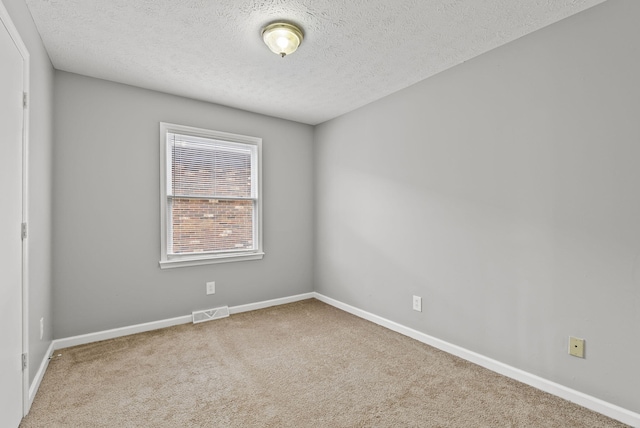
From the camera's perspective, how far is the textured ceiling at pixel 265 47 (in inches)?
78.2

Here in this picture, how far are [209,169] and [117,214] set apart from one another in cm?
103

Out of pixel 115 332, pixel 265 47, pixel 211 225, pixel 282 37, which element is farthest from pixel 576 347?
pixel 115 332

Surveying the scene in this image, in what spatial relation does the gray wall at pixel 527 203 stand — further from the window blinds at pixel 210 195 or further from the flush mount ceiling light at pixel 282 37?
the window blinds at pixel 210 195

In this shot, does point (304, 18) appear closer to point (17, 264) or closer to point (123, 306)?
point (17, 264)

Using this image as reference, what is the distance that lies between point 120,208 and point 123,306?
95 centimetres

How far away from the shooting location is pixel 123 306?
3111 millimetres

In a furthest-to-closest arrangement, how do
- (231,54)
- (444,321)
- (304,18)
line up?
(444,321) < (231,54) < (304,18)

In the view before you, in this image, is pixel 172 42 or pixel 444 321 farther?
pixel 444 321

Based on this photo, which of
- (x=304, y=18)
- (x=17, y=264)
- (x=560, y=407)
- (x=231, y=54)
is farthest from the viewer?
(x=231, y=54)

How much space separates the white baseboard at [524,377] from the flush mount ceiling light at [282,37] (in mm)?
2663

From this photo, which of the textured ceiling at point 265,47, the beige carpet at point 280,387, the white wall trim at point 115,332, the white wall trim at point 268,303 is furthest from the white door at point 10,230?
the white wall trim at point 268,303

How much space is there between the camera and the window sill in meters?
3.35

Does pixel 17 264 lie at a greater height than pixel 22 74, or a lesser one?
lesser

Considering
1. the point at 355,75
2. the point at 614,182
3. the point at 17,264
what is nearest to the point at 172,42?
the point at 355,75
